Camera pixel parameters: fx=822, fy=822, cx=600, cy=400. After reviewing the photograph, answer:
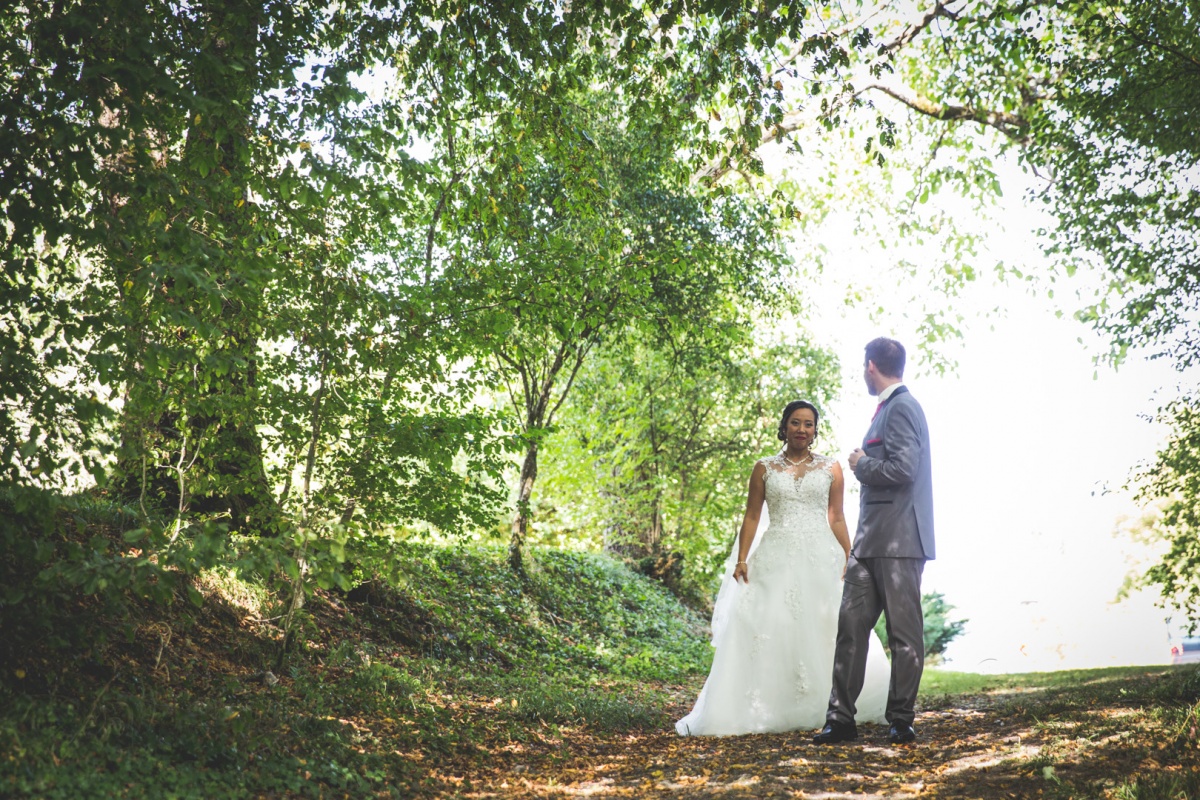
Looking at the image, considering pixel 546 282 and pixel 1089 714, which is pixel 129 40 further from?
pixel 1089 714

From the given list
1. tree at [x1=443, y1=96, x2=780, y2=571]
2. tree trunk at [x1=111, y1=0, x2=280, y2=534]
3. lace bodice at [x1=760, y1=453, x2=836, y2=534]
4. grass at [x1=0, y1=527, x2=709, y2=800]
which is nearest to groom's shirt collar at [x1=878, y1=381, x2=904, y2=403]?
lace bodice at [x1=760, y1=453, x2=836, y2=534]

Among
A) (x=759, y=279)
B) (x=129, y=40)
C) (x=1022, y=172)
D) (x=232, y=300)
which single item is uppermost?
(x=1022, y=172)

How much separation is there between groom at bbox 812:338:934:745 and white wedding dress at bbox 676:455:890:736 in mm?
715

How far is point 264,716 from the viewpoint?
469 cm

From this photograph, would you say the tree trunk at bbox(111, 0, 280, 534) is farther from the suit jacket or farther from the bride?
the suit jacket

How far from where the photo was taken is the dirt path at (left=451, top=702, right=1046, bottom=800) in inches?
161

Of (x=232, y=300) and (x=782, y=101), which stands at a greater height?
(x=782, y=101)

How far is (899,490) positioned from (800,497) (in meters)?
1.20

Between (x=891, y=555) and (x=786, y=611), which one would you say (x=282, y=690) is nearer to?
(x=786, y=611)

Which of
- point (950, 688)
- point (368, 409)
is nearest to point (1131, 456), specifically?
point (950, 688)

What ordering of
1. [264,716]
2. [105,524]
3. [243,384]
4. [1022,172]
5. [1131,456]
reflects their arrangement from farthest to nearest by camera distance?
1. [1022,172]
2. [1131,456]
3. [105,524]
4. [243,384]
5. [264,716]

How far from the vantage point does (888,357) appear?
588cm

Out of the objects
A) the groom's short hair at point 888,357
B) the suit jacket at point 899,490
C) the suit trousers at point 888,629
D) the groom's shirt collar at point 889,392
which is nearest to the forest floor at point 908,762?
the suit trousers at point 888,629

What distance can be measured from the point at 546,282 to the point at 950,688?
7.30 metres
